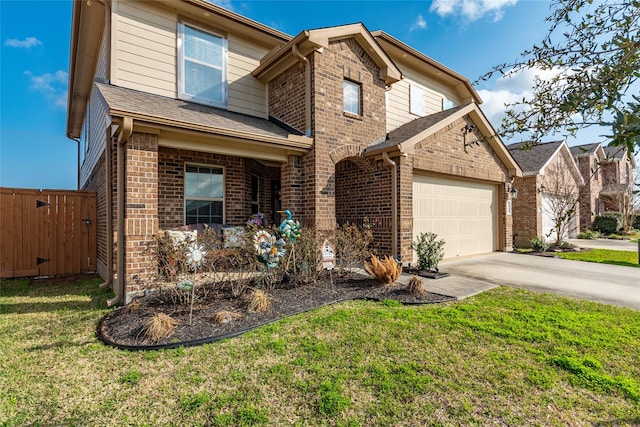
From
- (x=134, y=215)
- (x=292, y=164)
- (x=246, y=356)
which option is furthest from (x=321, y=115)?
(x=246, y=356)

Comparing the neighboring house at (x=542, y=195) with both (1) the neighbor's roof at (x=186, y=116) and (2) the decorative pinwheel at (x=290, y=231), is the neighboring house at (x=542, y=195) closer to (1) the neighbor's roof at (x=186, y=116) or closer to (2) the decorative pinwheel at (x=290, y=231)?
(1) the neighbor's roof at (x=186, y=116)

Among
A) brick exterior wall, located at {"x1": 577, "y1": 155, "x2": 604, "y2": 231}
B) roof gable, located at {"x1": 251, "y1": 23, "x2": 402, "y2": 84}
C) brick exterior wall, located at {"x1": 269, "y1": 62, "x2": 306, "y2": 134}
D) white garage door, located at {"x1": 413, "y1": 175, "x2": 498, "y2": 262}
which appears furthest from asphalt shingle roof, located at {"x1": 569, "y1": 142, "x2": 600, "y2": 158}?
brick exterior wall, located at {"x1": 269, "y1": 62, "x2": 306, "y2": 134}

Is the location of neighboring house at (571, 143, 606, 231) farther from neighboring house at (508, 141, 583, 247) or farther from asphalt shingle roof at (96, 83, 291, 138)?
asphalt shingle roof at (96, 83, 291, 138)

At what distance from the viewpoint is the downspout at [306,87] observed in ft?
24.8

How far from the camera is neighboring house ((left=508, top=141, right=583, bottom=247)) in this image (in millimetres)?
14220

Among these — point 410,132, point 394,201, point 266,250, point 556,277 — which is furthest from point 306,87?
point 556,277

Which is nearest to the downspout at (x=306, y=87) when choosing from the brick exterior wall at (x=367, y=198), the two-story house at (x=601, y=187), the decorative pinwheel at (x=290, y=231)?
the brick exterior wall at (x=367, y=198)

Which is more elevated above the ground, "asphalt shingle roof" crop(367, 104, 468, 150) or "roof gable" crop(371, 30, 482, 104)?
"roof gable" crop(371, 30, 482, 104)

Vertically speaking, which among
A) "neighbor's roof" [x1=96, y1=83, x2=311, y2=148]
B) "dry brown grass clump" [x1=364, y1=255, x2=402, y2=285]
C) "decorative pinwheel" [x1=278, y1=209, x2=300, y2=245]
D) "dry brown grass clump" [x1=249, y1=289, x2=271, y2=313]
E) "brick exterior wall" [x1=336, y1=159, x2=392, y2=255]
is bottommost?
"dry brown grass clump" [x1=249, y1=289, x2=271, y2=313]

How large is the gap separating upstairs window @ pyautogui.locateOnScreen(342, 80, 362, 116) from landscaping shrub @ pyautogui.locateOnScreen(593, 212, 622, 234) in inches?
876

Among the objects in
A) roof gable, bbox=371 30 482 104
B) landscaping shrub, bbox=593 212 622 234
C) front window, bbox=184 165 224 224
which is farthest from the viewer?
landscaping shrub, bbox=593 212 622 234

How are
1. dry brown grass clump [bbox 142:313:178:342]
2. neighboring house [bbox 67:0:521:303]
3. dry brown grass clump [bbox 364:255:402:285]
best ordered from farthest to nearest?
neighboring house [bbox 67:0:521:303], dry brown grass clump [bbox 364:255:402:285], dry brown grass clump [bbox 142:313:178:342]

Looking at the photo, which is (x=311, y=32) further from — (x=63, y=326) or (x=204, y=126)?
(x=63, y=326)

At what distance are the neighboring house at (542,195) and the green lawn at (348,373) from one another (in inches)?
431
